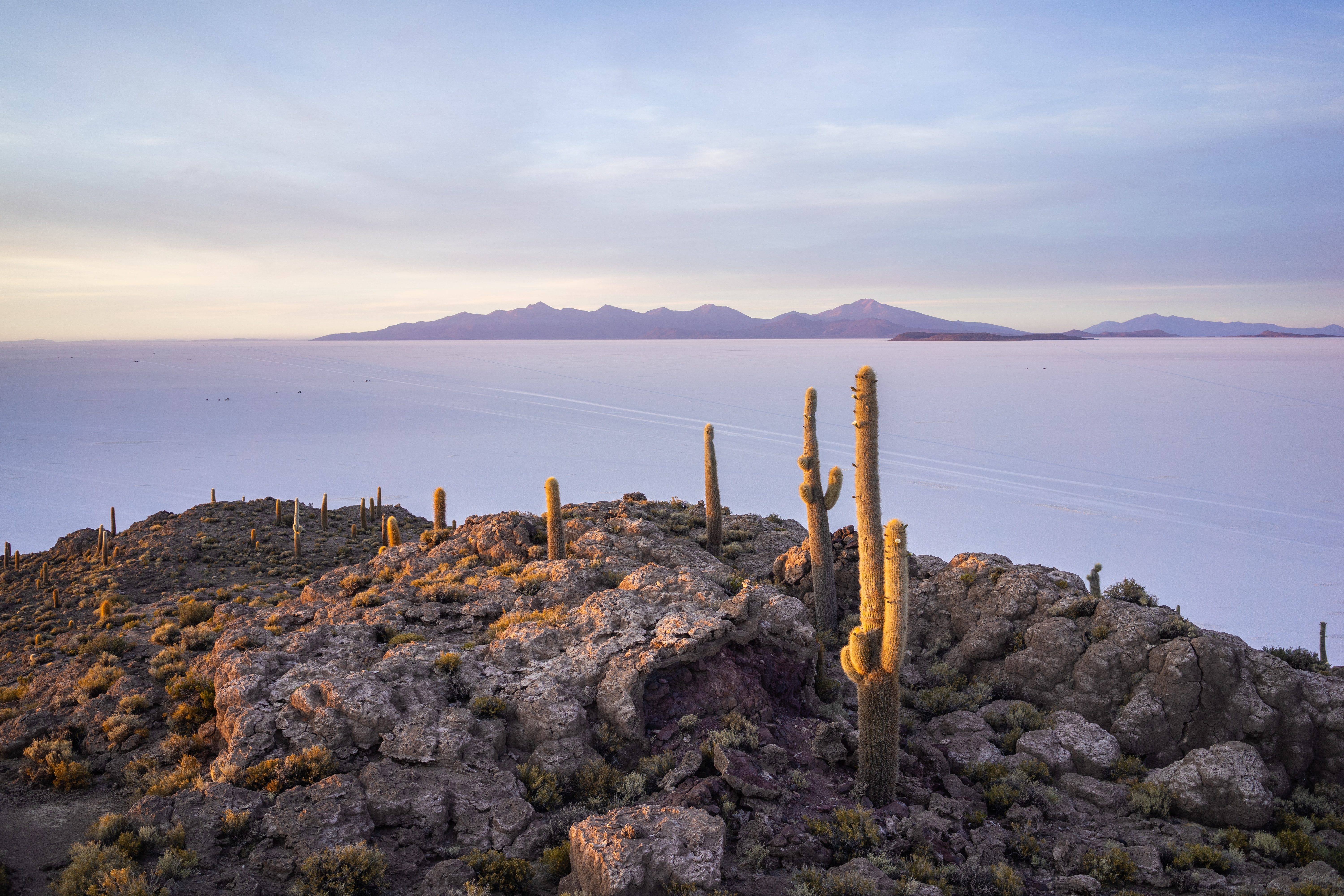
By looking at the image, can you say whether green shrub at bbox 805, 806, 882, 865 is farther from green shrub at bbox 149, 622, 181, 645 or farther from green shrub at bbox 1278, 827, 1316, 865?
green shrub at bbox 149, 622, 181, 645

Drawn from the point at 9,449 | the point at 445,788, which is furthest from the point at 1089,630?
the point at 9,449

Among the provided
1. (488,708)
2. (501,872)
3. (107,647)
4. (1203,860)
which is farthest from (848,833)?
(107,647)

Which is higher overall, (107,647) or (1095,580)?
(107,647)

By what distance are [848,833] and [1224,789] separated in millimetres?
6245

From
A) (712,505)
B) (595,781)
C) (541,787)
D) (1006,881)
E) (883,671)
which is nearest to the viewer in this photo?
(1006,881)

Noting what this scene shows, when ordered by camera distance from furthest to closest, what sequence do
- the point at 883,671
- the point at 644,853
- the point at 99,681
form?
the point at 99,681
the point at 883,671
the point at 644,853

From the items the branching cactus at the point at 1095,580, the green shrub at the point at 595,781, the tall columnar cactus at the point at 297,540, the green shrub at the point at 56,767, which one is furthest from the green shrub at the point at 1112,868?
the tall columnar cactus at the point at 297,540

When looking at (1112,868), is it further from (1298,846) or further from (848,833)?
(848,833)

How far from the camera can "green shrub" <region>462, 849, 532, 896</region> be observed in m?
8.67

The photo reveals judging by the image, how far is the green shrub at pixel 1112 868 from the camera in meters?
9.54

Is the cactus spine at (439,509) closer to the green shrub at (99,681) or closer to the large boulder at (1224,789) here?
the green shrub at (99,681)

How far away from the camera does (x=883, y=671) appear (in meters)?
10.8

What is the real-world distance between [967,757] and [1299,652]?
27.7 ft

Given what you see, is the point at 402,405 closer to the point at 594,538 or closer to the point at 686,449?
the point at 686,449
